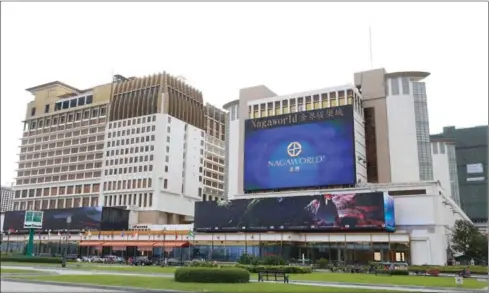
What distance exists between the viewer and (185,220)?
140 meters

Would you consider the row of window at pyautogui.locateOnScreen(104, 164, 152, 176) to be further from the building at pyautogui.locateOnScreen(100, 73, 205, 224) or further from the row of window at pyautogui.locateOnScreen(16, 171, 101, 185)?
the row of window at pyautogui.locateOnScreen(16, 171, 101, 185)

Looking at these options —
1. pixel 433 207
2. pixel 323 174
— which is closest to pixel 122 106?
pixel 323 174

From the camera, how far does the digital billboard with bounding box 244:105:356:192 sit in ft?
326

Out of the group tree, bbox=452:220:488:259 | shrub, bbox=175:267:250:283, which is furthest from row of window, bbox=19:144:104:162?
shrub, bbox=175:267:250:283

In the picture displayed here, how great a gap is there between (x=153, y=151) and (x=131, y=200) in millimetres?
15079

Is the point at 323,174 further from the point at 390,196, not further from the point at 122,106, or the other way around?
the point at 122,106

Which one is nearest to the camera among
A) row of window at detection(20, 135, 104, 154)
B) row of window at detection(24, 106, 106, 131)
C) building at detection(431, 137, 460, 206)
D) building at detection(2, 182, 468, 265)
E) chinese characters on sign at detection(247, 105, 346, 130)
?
building at detection(2, 182, 468, 265)

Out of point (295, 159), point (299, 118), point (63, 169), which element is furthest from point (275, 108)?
point (63, 169)

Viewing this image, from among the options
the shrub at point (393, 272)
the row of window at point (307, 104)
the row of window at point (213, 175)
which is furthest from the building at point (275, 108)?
the shrub at point (393, 272)

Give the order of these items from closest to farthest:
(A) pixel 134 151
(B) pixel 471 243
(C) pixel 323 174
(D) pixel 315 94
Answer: (B) pixel 471 243
(C) pixel 323 174
(D) pixel 315 94
(A) pixel 134 151

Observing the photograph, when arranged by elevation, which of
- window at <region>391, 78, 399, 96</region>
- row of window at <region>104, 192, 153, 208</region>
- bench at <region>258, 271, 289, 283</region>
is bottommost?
bench at <region>258, 271, 289, 283</region>

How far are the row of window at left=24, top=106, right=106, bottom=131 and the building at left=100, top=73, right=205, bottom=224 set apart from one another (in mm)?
6190

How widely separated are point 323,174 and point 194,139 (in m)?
55.7

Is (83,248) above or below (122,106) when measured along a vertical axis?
below
